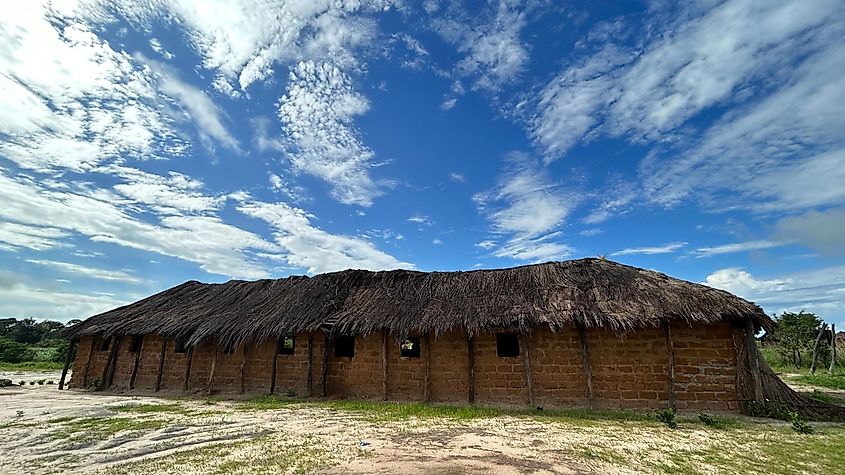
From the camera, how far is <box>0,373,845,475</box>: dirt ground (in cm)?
564

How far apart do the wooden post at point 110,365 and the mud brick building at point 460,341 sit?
0.05m

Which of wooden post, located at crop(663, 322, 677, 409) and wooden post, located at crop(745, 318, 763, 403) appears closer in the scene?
wooden post, located at crop(745, 318, 763, 403)

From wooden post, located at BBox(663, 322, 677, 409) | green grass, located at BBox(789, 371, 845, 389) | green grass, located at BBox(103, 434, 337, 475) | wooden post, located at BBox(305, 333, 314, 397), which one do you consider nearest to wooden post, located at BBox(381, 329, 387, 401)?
wooden post, located at BBox(305, 333, 314, 397)

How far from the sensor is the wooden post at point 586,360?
408 inches

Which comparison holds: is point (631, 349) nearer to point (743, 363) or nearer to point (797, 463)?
point (743, 363)

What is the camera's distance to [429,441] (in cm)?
695

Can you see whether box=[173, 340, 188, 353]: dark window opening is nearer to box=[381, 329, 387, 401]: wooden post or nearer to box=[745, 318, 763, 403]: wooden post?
box=[381, 329, 387, 401]: wooden post

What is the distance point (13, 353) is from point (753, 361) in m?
40.1

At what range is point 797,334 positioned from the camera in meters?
20.8

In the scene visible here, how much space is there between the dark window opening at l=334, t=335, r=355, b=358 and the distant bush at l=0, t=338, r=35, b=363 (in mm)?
28841

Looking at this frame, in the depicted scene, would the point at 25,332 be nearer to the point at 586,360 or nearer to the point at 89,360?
the point at 89,360

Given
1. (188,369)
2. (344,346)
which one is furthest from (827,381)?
(188,369)

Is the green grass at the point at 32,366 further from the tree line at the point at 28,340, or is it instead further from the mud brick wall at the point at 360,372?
the mud brick wall at the point at 360,372

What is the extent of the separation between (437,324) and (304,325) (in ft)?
13.8
